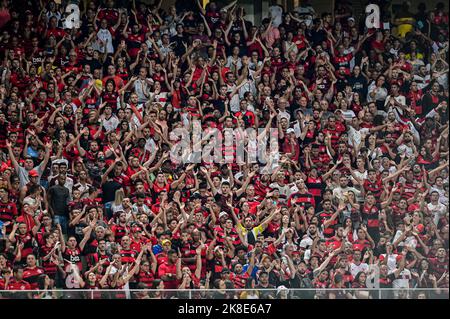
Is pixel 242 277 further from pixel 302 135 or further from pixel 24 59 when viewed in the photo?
pixel 24 59

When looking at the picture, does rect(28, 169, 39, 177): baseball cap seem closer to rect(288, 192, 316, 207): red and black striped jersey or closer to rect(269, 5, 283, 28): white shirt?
rect(288, 192, 316, 207): red and black striped jersey

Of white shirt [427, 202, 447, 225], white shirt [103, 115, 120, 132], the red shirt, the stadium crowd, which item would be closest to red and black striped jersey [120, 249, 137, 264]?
the stadium crowd

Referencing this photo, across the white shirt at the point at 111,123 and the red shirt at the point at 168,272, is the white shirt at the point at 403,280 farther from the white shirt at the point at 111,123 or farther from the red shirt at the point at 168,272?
the white shirt at the point at 111,123

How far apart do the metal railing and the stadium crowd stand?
0.10ft

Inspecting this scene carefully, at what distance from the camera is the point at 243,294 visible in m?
11.7

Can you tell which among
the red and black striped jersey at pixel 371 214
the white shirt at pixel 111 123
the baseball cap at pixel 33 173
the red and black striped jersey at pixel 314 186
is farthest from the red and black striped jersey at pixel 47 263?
the red and black striped jersey at pixel 371 214

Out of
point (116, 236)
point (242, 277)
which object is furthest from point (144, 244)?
point (242, 277)

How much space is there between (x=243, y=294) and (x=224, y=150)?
2.40 metres

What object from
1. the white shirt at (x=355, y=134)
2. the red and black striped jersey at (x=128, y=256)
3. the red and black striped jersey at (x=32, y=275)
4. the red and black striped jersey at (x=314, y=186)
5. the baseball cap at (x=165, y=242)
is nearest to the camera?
the red and black striped jersey at (x=32, y=275)

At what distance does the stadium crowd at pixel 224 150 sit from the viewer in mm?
12633

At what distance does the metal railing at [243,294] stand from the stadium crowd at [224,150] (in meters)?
0.03

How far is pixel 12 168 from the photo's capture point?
13.1m

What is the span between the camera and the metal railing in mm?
11445

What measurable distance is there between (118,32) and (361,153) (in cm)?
350
